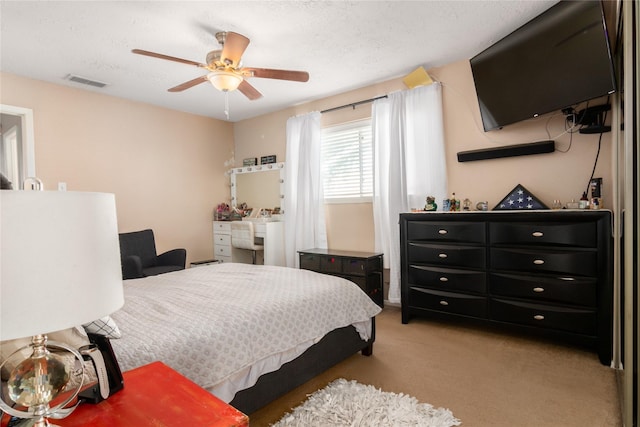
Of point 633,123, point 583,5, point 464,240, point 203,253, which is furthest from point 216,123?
point 633,123

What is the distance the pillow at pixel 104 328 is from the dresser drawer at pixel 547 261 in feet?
9.34

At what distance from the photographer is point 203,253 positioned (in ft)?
18.0

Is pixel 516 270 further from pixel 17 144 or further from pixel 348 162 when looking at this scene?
pixel 17 144

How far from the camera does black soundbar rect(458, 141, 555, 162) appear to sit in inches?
121

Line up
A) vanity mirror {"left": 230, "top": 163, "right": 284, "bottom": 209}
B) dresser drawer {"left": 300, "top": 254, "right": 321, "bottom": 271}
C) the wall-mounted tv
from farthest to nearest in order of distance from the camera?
vanity mirror {"left": 230, "top": 163, "right": 284, "bottom": 209} < dresser drawer {"left": 300, "top": 254, "right": 321, "bottom": 271} < the wall-mounted tv

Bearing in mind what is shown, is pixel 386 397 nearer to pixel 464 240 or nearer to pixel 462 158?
pixel 464 240

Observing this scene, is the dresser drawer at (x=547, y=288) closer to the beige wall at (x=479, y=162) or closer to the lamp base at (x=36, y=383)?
the beige wall at (x=479, y=162)


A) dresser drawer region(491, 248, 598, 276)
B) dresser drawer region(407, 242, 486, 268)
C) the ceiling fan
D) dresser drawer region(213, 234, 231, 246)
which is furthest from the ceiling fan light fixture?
dresser drawer region(213, 234, 231, 246)

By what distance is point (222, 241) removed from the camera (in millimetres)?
5477

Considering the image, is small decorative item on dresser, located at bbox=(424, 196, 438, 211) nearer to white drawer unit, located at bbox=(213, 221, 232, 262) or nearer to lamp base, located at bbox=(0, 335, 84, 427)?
white drawer unit, located at bbox=(213, 221, 232, 262)

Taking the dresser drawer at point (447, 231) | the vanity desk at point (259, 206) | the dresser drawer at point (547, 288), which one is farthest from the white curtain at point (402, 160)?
the vanity desk at point (259, 206)

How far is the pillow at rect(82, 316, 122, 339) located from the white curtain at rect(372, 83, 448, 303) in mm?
3009

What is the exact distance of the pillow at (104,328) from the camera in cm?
149

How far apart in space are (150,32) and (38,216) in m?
2.87
